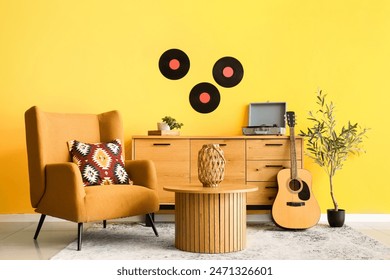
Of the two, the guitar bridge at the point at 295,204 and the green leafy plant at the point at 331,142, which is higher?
the green leafy plant at the point at 331,142

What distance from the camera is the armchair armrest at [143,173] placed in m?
3.47

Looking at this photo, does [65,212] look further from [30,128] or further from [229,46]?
[229,46]

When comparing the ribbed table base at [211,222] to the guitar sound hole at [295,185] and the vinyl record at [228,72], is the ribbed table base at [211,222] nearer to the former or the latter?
the guitar sound hole at [295,185]

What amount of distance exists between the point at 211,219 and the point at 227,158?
4.16 feet

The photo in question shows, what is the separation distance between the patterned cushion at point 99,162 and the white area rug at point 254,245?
48 centimetres

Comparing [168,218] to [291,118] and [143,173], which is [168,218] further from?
[291,118]

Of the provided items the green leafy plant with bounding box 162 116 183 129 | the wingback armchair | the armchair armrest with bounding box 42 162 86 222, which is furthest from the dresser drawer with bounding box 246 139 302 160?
the armchair armrest with bounding box 42 162 86 222

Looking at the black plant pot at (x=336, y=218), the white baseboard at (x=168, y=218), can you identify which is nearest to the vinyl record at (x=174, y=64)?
the white baseboard at (x=168, y=218)

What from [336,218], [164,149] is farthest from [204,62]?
[336,218]

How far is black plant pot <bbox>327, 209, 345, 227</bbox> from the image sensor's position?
3.96m

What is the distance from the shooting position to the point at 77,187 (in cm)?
297

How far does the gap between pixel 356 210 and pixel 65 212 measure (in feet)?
9.43

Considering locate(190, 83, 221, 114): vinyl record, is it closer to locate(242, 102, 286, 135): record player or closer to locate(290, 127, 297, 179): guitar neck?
locate(242, 102, 286, 135): record player

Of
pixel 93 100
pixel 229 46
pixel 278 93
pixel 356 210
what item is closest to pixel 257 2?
pixel 229 46
